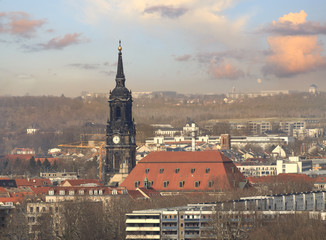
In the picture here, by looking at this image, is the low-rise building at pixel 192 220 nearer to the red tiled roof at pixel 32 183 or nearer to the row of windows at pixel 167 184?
the row of windows at pixel 167 184

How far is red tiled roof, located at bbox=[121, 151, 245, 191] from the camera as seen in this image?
13700cm

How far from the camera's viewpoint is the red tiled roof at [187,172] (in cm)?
13700

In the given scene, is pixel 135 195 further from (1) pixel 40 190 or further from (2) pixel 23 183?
(2) pixel 23 183

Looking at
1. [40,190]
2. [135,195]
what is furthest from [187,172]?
[40,190]

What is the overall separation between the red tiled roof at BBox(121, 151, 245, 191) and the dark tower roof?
8.05 meters

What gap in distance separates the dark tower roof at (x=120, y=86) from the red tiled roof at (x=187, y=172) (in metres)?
8.05

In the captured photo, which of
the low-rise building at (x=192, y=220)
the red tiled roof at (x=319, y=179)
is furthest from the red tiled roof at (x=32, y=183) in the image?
the low-rise building at (x=192, y=220)

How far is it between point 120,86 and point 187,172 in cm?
1475

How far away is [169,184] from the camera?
138 meters

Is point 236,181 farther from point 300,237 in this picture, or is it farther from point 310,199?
point 300,237

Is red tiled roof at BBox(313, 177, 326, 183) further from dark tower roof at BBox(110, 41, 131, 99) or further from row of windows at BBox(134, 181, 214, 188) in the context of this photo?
row of windows at BBox(134, 181, 214, 188)

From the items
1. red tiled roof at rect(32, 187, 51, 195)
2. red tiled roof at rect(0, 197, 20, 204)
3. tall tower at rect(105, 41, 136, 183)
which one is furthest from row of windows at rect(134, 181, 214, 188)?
red tiled roof at rect(0, 197, 20, 204)

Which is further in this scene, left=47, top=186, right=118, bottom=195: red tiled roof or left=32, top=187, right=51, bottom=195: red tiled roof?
left=32, top=187, right=51, bottom=195: red tiled roof

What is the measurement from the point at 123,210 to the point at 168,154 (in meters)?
26.3
